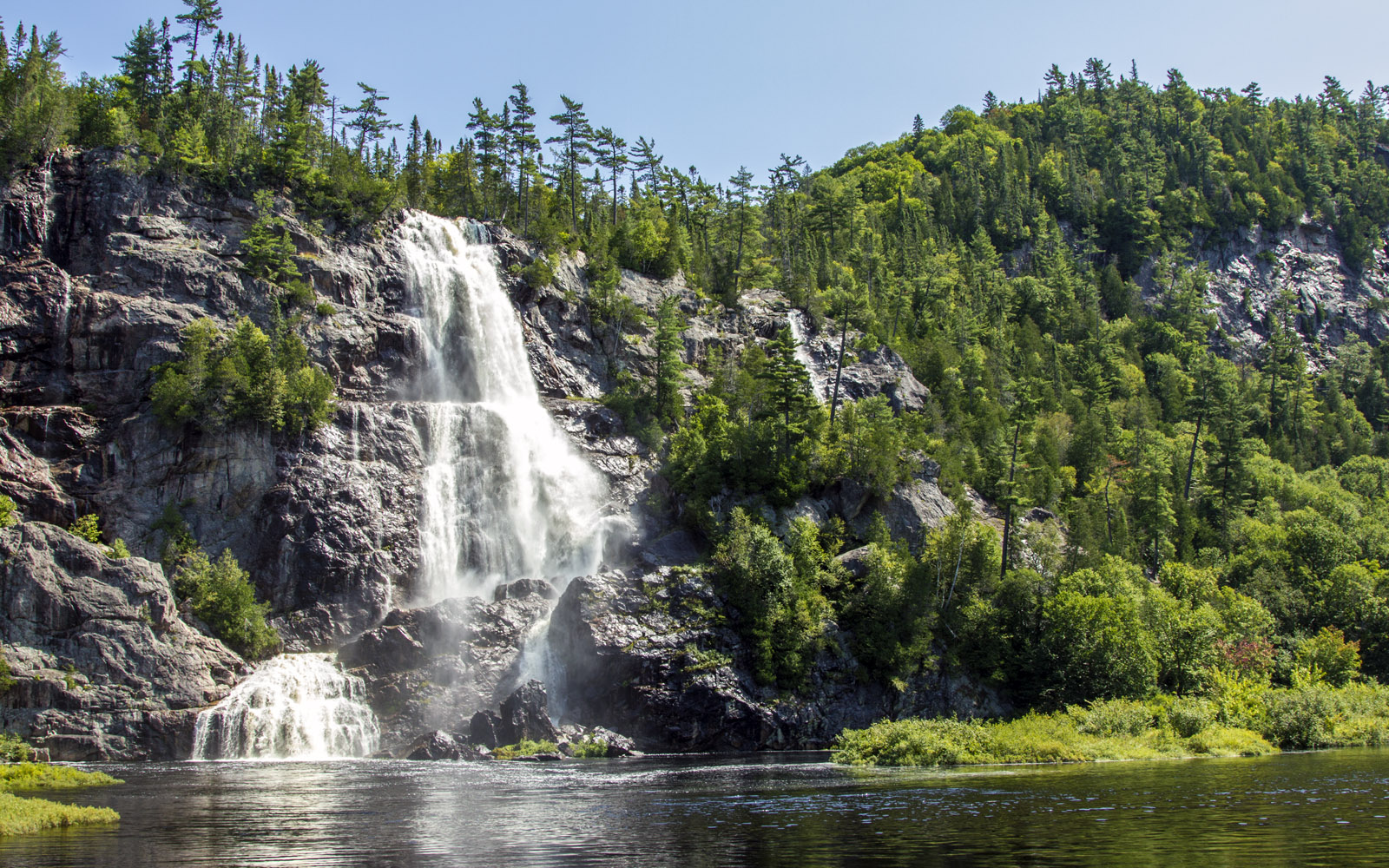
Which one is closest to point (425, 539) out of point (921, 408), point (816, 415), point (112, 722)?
point (112, 722)

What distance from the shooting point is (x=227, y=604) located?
2911 inches

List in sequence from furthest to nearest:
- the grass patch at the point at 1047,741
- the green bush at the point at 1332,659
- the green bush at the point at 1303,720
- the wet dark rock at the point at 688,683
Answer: the green bush at the point at 1332,659 → the wet dark rock at the point at 688,683 → the green bush at the point at 1303,720 → the grass patch at the point at 1047,741

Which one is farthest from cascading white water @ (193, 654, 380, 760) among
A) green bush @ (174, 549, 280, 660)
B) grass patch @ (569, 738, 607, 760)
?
grass patch @ (569, 738, 607, 760)

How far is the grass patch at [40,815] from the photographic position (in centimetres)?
3286

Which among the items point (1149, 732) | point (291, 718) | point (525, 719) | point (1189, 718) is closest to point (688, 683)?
point (525, 719)

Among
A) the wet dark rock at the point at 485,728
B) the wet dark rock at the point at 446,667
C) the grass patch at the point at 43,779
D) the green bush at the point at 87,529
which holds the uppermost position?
the green bush at the point at 87,529

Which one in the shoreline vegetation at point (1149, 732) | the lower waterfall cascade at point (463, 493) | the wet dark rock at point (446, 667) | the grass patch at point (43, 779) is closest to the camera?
the grass patch at point (43, 779)

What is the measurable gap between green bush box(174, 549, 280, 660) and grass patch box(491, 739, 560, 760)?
67.7 ft

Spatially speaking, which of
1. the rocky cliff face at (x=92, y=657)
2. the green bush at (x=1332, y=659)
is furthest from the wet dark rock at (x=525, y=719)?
the green bush at (x=1332, y=659)

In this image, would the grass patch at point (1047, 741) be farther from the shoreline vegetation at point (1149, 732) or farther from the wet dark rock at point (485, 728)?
the wet dark rock at point (485, 728)

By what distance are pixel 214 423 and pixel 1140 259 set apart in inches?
6542

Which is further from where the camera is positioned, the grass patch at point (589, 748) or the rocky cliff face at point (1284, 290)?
the rocky cliff face at point (1284, 290)

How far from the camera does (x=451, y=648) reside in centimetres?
7494

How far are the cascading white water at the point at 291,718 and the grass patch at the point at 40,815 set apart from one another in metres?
30.3
